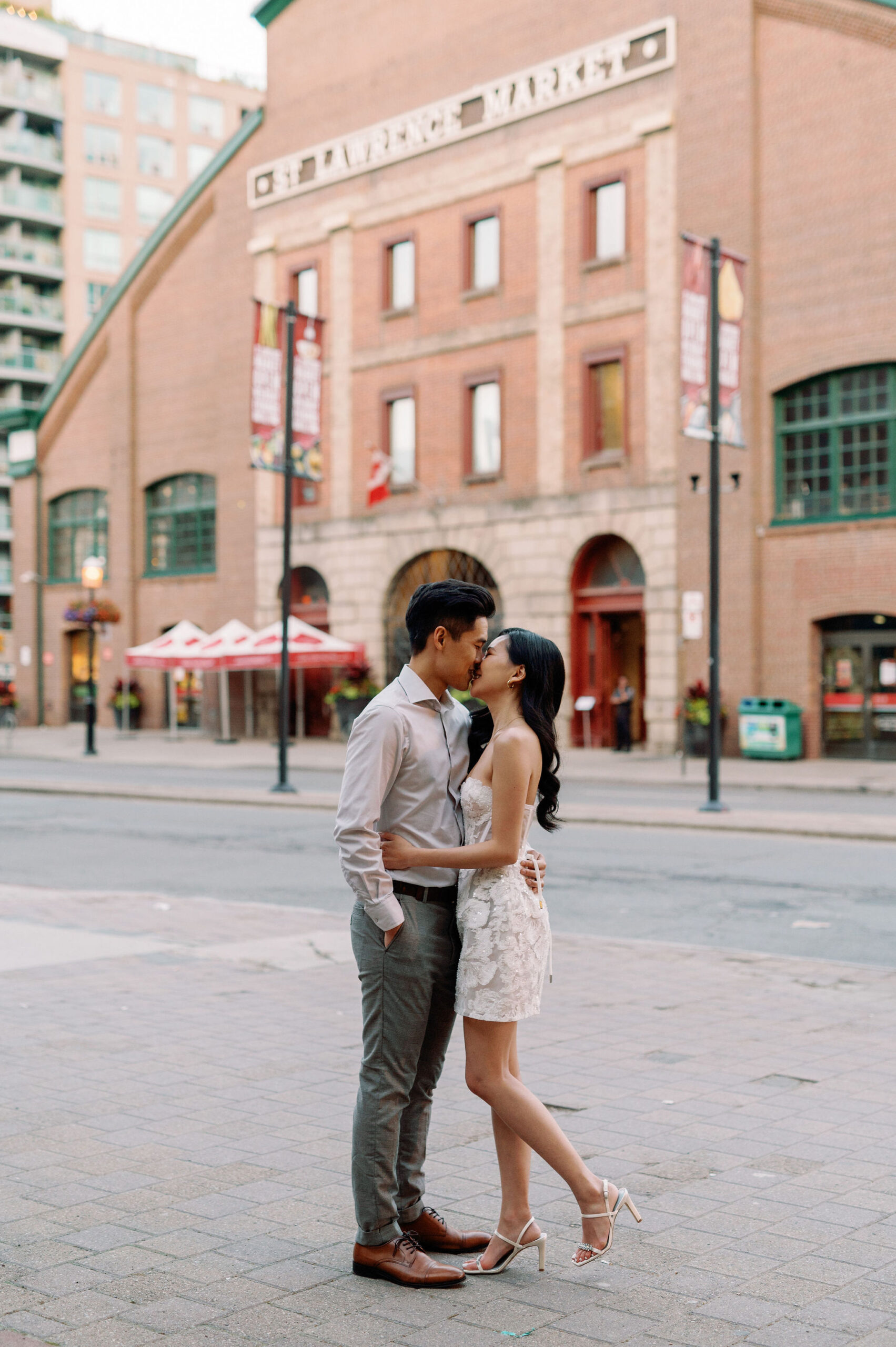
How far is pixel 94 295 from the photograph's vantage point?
70188 mm

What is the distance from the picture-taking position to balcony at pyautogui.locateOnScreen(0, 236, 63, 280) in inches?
2616

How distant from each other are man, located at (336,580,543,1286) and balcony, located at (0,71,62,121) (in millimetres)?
70476

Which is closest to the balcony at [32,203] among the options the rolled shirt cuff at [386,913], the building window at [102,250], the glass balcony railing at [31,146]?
the glass balcony railing at [31,146]

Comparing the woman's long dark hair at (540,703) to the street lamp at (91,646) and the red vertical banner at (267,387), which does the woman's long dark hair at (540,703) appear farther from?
the street lamp at (91,646)

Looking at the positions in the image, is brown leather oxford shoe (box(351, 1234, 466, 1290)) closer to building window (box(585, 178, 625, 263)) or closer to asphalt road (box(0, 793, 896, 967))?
asphalt road (box(0, 793, 896, 967))

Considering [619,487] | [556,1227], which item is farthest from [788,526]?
[556,1227]

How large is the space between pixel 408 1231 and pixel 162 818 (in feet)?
47.9

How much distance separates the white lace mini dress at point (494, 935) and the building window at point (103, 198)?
71576 millimetres

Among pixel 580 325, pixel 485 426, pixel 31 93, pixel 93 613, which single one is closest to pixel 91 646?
pixel 93 613

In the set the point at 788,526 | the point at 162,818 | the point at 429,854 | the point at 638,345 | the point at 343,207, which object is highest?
the point at 343,207

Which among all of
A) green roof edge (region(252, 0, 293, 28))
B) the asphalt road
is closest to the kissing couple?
the asphalt road

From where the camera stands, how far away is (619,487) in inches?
1174

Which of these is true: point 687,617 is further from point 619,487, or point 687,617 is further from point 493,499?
point 493,499

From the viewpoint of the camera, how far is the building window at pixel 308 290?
121ft
